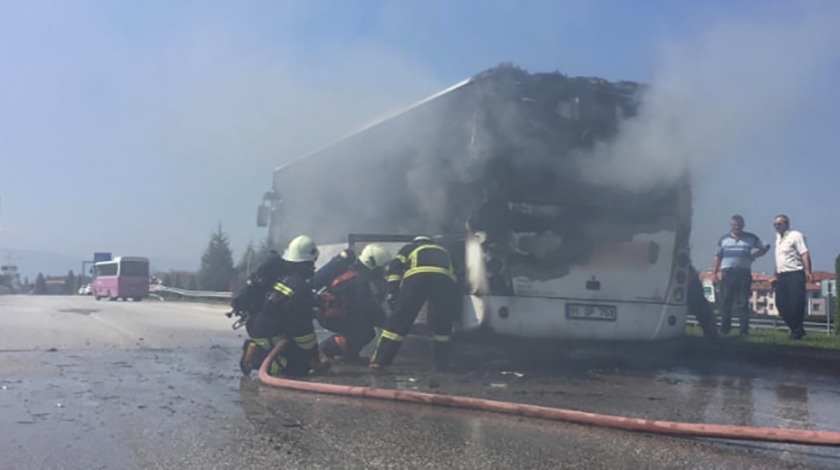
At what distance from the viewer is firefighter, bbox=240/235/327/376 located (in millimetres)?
8367

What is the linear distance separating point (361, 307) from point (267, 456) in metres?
4.70

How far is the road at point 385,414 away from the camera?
500cm

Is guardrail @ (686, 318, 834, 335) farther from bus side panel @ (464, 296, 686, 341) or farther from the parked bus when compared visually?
the parked bus

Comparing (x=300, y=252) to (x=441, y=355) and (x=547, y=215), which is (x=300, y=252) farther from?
(x=547, y=215)

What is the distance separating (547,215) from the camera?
9297 millimetres

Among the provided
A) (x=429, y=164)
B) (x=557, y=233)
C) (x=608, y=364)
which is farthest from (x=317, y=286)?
(x=608, y=364)

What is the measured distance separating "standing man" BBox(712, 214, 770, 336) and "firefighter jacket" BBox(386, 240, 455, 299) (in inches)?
177

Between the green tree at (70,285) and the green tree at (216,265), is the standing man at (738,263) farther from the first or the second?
the green tree at (70,285)

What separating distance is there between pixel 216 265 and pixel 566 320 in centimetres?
4276

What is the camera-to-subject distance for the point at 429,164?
10.2m

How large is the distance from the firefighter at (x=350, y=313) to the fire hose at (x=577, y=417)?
3.90 feet

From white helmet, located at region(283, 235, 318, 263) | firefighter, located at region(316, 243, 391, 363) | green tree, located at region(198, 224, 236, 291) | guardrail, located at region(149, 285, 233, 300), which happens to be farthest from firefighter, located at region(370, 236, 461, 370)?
green tree, located at region(198, 224, 236, 291)

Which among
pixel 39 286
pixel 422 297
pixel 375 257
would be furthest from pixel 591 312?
pixel 39 286

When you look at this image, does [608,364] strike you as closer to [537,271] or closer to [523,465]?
[537,271]
